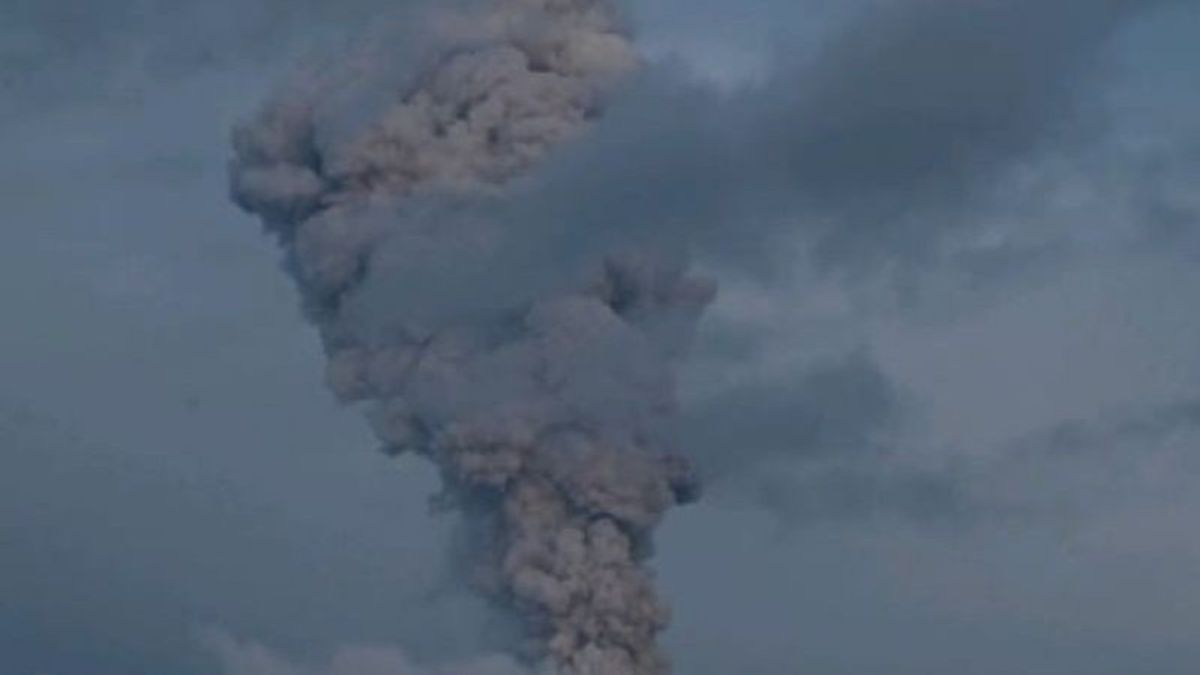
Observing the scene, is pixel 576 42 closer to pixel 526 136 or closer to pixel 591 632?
pixel 526 136

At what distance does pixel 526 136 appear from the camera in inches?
2847

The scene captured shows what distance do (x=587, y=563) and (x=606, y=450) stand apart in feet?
7.36

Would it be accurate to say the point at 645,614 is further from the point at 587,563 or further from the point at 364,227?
the point at 364,227

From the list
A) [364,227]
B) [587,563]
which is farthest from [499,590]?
[364,227]

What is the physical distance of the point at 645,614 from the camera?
2891 inches

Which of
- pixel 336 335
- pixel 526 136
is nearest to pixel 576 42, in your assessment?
pixel 526 136

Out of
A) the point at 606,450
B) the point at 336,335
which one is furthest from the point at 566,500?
the point at 336,335

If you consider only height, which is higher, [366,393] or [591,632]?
[366,393]

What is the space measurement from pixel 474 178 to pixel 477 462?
18.4ft

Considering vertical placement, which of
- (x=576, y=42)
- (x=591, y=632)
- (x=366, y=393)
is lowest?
(x=591, y=632)

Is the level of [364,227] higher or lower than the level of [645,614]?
higher

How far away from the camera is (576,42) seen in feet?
241

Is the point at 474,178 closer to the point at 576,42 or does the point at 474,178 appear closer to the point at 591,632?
the point at 576,42

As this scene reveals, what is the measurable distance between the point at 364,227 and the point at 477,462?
17.0 ft
